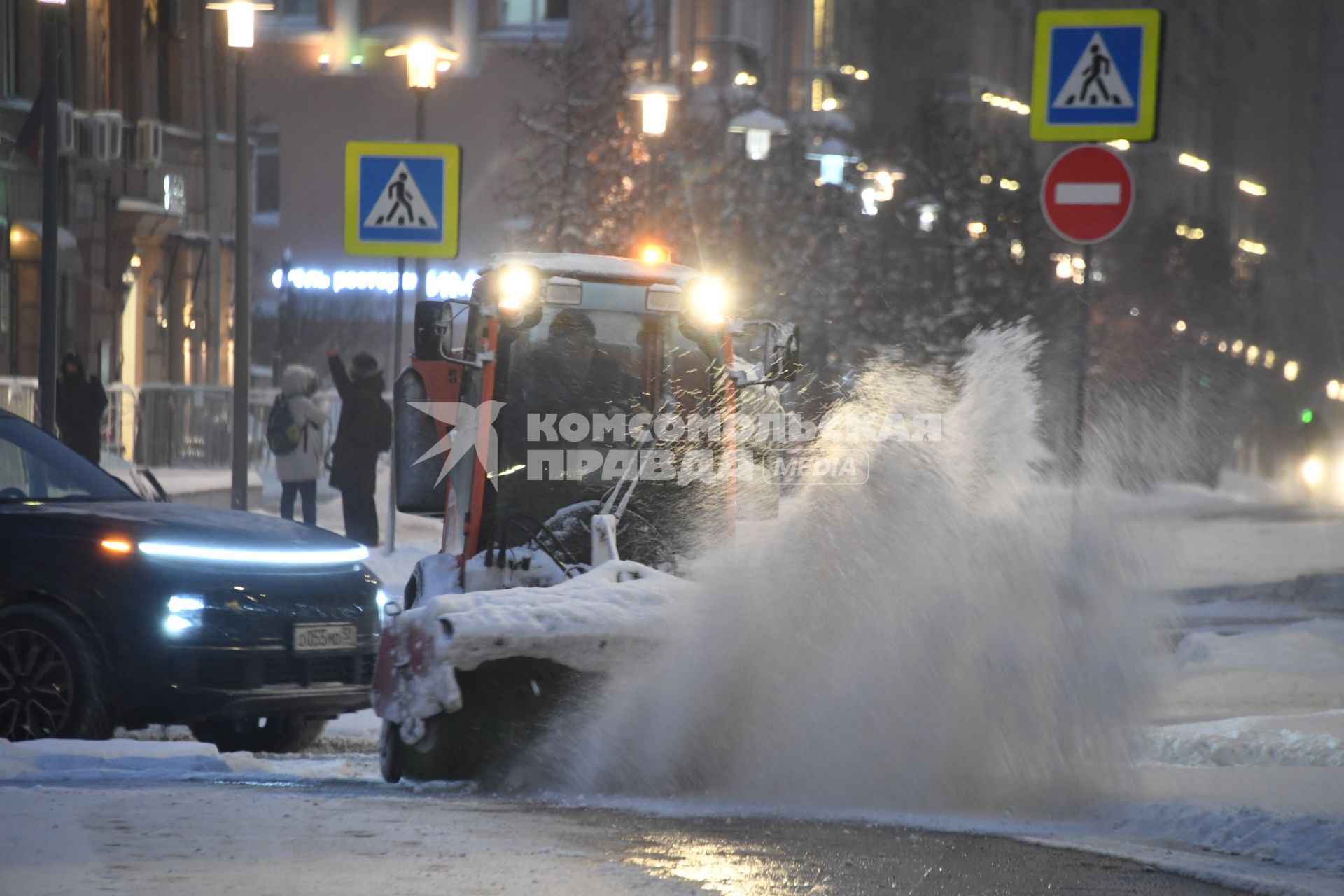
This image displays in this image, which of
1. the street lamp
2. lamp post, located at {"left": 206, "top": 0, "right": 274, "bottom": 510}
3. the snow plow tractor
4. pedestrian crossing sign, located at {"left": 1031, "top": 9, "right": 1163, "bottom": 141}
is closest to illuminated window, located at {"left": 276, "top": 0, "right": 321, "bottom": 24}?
the street lamp

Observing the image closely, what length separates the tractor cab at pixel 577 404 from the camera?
8914mm

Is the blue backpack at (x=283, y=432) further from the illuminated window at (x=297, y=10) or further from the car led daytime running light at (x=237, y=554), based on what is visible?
the illuminated window at (x=297, y=10)

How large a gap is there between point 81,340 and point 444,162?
651 inches

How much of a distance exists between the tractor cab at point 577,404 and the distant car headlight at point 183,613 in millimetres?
1245

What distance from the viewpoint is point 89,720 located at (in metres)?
7.94

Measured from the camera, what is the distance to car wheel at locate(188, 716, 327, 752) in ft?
29.9

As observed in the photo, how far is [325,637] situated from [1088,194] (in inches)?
198

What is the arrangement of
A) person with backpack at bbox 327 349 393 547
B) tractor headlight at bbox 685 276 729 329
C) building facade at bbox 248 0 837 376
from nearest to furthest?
tractor headlight at bbox 685 276 729 329 → person with backpack at bbox 327 349 393 547 → building facade at bbox 248 0 837 376

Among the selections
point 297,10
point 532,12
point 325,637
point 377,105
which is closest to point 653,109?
point 325,637

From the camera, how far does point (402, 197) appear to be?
1439cm

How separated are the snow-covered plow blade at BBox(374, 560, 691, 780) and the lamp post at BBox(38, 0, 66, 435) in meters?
8.37

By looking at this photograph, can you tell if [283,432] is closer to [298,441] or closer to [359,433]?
[298,441]

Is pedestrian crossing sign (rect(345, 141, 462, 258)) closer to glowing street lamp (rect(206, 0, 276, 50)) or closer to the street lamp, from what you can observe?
glowing street lamp (rect(206, 0, 276, 50))

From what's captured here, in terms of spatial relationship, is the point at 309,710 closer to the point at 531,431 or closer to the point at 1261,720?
the point at 531,431
